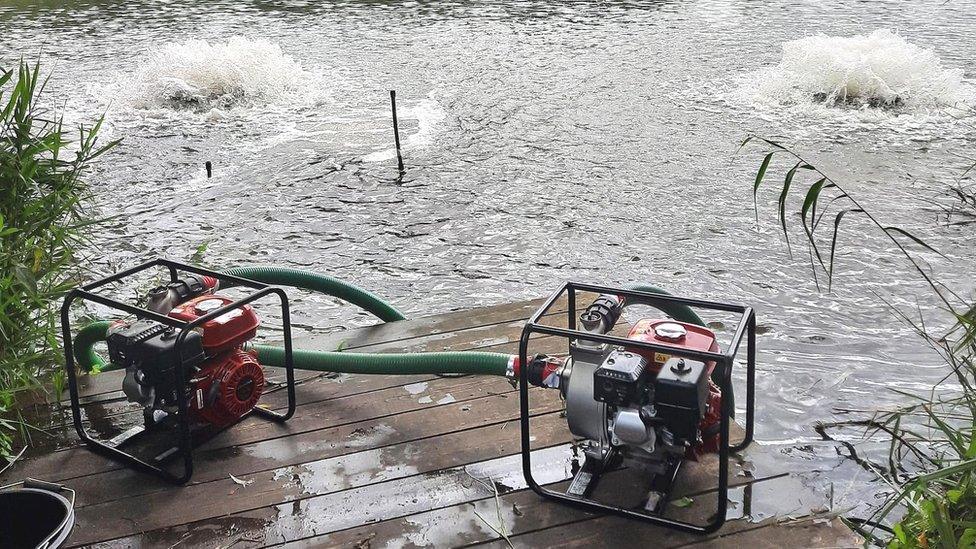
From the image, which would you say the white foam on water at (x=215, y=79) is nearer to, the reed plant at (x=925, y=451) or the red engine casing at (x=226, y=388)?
the red engine casing at (x=226, y=388)

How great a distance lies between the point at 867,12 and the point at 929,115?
17.3 feet

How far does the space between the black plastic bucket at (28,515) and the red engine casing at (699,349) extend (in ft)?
5.53

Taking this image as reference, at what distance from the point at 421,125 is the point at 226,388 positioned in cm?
648

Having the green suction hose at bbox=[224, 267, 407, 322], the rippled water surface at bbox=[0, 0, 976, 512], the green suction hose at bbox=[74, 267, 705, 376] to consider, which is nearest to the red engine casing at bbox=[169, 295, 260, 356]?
the green suction hose at bbox=[74, 267, 705, 376]

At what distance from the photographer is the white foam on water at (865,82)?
945 cm

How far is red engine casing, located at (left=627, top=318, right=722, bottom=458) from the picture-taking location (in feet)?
8.38

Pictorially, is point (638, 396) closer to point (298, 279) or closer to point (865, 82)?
point (298, 279)

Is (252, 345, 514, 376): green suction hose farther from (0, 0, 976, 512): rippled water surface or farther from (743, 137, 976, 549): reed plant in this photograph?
(0, 0, 976, 512): rippled water surface

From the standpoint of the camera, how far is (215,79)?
426 inches

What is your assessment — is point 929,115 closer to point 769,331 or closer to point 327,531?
point 769,331

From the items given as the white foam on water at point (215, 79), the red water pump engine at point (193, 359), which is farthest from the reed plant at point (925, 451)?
the white foam on water at point (215, 79)

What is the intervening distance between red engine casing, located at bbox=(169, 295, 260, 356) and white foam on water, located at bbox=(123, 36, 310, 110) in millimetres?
7332

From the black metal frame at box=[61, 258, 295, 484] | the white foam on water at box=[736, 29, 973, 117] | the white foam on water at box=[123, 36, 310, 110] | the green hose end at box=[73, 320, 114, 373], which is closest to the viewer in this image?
the black metal frame at box=[61, 258, 295, 484]

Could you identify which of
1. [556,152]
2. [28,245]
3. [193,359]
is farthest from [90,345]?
[556,152]
